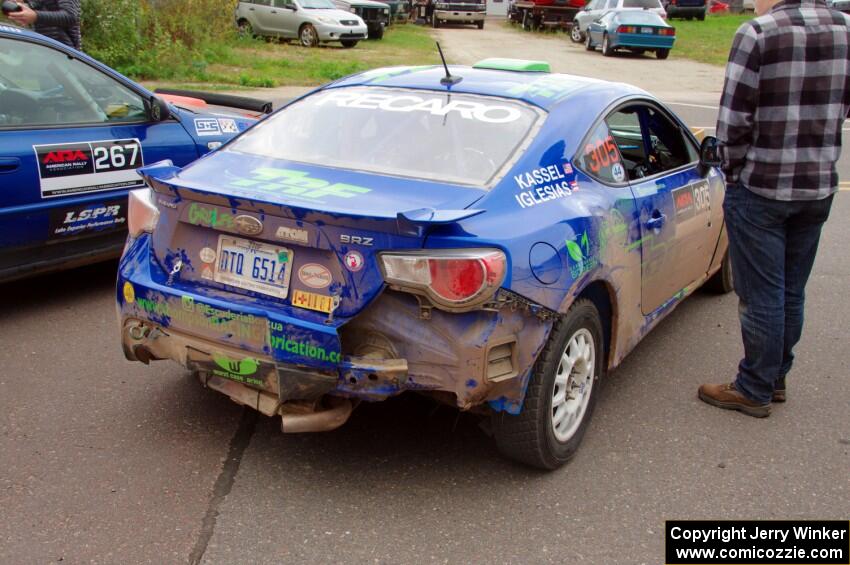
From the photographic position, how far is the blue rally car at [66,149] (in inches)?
190

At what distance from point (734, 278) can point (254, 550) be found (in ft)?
8.38

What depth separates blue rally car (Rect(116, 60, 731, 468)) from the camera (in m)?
3.01

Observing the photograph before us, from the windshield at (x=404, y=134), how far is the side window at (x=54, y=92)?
66.4 inches

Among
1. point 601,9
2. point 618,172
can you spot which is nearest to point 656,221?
point 618,172

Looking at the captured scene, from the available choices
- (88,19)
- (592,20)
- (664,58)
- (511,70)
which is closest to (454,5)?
(592,20)

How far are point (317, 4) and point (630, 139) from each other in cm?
2013

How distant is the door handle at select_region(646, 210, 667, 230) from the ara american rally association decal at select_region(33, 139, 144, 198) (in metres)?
3.15

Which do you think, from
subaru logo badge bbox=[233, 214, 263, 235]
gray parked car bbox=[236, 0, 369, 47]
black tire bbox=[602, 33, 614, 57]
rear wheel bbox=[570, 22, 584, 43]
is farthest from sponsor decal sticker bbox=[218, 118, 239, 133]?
rear wheel bbox=[570, 22, 584, 43]

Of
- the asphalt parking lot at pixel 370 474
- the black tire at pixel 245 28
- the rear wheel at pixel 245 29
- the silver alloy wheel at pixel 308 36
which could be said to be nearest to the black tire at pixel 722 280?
the asphalt parking lot at pixel 370 474

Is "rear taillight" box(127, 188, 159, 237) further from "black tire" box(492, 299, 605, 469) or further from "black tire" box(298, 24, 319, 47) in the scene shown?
"black tire" box(298, 24, 319, 47)

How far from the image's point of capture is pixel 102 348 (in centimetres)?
464

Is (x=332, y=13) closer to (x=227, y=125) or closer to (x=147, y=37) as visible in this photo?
(x=147, y=37)

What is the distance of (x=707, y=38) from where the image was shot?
31.7m

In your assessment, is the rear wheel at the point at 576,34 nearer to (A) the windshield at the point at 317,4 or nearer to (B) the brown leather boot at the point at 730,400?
(A) the windshield at the point at 317,4
